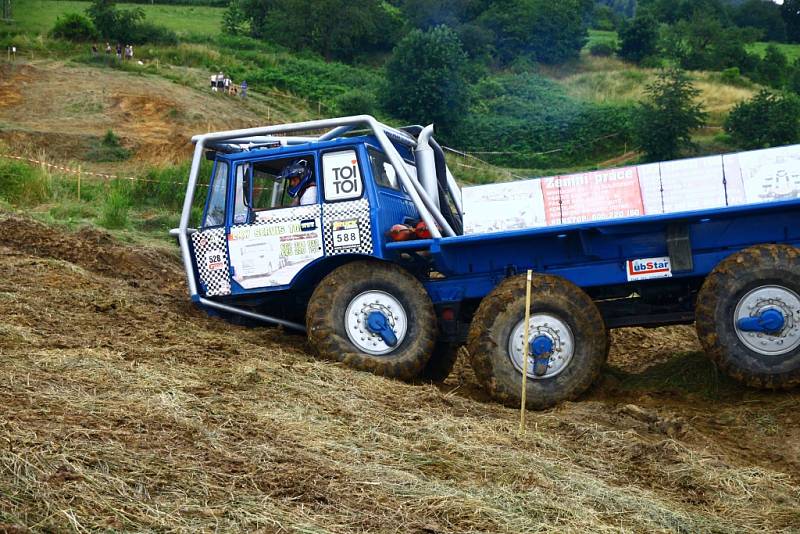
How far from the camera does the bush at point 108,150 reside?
1245 inches

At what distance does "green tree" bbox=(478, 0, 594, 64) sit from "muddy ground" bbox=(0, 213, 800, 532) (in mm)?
61607

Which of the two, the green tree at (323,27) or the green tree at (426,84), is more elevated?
the green tree at (323,27)

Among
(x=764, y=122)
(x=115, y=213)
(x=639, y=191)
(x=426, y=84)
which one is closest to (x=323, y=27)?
(x=426, y=84)

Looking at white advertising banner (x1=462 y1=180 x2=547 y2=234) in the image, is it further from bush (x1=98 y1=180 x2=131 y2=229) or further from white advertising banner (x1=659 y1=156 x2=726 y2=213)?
bush (x1=98 y1=180 x2=131 y2=229)

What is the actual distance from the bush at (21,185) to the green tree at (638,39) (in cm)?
5803

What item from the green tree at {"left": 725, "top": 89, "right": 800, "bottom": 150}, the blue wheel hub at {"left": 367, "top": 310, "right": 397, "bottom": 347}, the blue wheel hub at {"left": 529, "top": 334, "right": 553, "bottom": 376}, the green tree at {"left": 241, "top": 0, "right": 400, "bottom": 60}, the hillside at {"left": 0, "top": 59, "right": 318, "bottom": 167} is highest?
the green tree at {"left": 241, "top": 0, "right": 400, "bottom": 60}

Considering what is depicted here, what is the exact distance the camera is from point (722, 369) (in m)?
8.70

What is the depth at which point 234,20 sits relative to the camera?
71.6 meters

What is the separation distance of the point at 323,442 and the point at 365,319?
10.7ft

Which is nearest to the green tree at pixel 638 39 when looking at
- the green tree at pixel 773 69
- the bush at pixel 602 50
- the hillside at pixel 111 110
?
the bush at pixel 602 50

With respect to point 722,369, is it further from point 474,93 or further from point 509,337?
point 474,93

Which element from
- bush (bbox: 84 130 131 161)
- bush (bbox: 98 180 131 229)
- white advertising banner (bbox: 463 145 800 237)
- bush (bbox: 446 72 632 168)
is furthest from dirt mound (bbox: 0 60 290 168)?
white advertising banner (bbox: 463 145 800 237)

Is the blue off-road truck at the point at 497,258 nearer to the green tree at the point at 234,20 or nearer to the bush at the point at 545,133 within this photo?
the bush at the point at 545,133

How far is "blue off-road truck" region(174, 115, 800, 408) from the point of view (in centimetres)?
866
